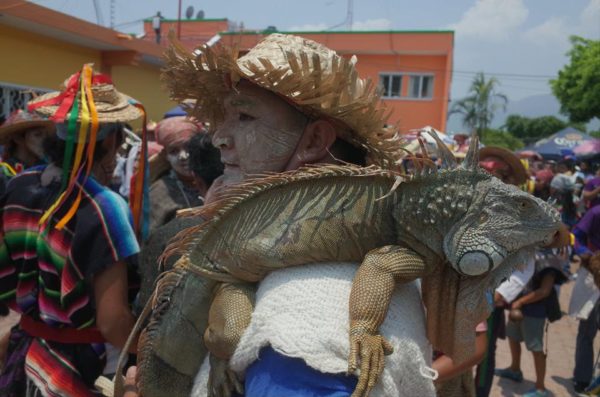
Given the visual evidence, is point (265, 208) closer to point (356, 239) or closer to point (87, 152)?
point (356, 239)

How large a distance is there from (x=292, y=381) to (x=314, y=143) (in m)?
0.73

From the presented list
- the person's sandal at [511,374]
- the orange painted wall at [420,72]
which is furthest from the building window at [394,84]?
the person's sandal at [511,374]

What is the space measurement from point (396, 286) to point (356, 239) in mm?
160

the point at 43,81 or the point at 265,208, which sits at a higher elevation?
the point at 43,81

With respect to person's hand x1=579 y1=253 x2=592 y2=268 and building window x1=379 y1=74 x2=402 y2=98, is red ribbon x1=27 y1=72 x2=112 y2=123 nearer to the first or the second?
person's hand x1=579 y1=253 x2=592 y2=268

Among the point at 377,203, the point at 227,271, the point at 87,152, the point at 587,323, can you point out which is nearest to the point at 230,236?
the point at 227,271

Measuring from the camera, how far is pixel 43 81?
36.4 feet

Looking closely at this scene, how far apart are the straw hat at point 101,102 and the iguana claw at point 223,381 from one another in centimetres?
177

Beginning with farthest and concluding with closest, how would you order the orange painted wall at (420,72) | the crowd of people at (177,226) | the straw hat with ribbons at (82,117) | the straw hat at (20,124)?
the orange painted wall at (420,72) < the straw hat at (20,124) < the straw hat with ribbons at (82,117) < the crowd of people at (177,226)

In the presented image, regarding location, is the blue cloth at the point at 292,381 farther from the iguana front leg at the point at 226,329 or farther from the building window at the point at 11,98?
the building window at the point at 11,98

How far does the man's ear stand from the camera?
1632 mm

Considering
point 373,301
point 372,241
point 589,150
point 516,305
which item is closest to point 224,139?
point 372,241

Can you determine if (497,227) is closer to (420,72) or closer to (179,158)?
(179,158)

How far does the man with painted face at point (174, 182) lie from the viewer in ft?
12.7
